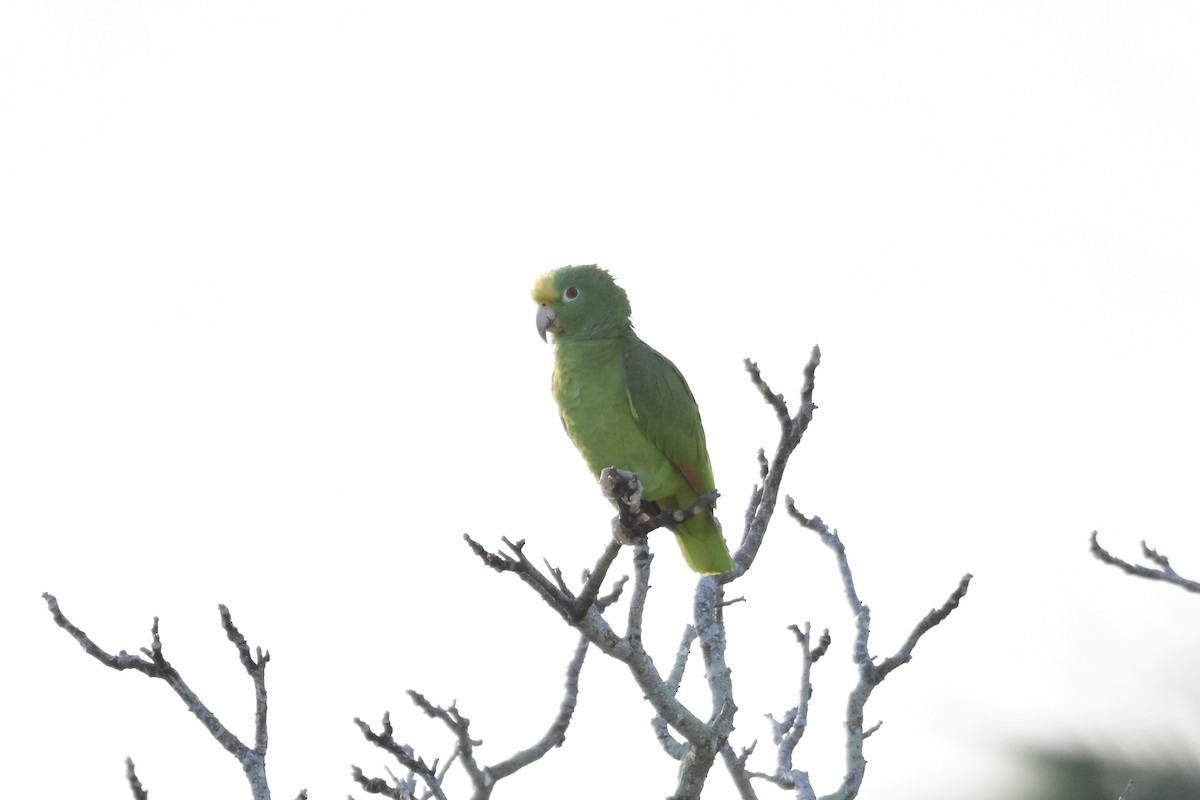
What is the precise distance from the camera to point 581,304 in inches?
301

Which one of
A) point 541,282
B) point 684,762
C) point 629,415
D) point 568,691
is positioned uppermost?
point 541,282

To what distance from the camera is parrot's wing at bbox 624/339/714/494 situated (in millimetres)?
7086

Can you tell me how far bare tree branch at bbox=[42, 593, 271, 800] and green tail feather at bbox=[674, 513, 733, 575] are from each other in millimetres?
2396

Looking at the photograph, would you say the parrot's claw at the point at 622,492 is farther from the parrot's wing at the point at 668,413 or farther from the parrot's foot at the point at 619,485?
the parrot's wing at the point at 668,413

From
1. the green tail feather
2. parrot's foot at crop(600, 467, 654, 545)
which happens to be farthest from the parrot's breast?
parrot's foot at crop(600, 467, 654, 545)

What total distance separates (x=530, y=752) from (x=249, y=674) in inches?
49.3

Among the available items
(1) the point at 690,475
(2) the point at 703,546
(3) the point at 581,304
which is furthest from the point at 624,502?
(3) the point at 581,304

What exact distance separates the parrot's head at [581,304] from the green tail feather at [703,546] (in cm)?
128

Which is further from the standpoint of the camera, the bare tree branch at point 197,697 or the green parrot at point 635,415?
the green parrot at point 635,415

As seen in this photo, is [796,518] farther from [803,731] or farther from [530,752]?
[530,752]

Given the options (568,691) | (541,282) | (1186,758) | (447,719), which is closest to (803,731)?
(568,691)

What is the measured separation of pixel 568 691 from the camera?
5.91 meters

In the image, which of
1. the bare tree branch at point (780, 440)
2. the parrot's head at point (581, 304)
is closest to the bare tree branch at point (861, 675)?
the bare tree branch at point (780, 440)

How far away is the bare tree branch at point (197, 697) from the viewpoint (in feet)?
17.5
